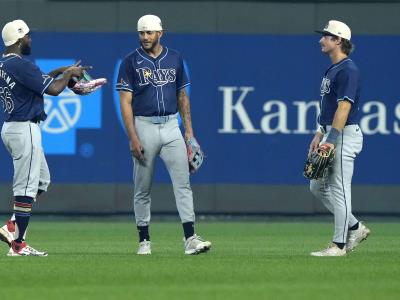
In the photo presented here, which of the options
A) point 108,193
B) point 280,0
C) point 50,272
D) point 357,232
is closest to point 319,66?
point 280,0

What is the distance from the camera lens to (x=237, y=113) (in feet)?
65.3

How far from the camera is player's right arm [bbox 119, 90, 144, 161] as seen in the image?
12.3 metres

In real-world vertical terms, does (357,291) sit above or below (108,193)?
above

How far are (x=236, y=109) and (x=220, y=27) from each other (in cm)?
118

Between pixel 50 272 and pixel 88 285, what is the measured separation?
955mm

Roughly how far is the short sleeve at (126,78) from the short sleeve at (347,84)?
1.84 meters

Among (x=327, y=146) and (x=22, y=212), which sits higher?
(x=327, y=146)

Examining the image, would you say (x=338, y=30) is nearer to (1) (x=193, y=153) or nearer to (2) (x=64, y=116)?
(1) (x=193, y=153)

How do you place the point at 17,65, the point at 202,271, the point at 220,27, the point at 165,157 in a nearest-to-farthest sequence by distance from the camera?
1. the point at 202,271
2. the point at 17,65
3. the point at 165,157
4. the point at 220,27

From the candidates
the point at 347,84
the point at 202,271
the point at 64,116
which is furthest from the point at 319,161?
the point at 64,116

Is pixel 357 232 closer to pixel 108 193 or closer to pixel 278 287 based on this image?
pixel 278 287

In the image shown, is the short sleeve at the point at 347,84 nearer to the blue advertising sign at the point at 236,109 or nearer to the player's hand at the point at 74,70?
the player's hand at the point at 74,70

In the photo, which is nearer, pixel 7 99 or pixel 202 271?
pixel 202 271

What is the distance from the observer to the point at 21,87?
12.3 metres
